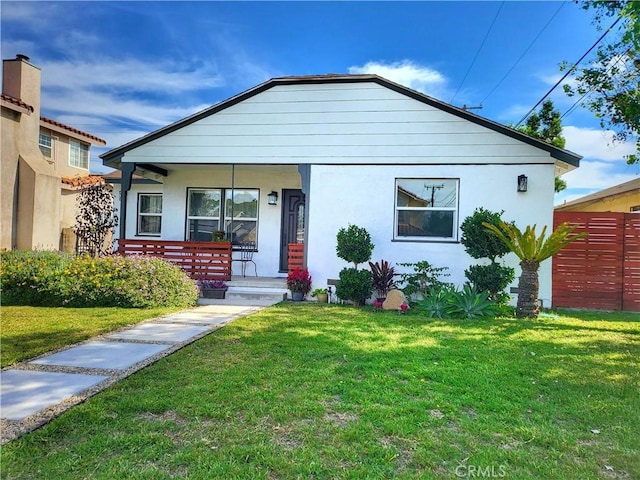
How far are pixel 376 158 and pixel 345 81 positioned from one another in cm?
195

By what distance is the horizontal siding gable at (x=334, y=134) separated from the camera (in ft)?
28.1

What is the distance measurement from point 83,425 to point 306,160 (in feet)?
24.1

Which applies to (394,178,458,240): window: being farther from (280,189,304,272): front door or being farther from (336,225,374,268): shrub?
(280,189,304,272): front door

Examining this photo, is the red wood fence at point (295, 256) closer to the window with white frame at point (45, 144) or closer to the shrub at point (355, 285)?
the shrub at point (355, 285)

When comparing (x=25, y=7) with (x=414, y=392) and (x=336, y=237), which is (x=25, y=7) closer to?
(x=336, y=237)

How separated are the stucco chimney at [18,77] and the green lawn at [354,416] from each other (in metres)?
12.2

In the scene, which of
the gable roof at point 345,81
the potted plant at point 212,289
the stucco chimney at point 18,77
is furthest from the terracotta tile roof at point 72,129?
the potted plant at point 212,289

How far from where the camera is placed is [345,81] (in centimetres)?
897

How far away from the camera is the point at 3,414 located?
2.86m

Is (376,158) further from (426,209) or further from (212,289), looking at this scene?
(212,289)

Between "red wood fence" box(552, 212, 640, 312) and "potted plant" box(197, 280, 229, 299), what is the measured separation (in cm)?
760

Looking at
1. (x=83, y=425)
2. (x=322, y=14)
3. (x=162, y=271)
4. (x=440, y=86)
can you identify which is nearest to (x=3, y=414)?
(x=83, y=425)

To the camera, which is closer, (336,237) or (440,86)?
(336,237)

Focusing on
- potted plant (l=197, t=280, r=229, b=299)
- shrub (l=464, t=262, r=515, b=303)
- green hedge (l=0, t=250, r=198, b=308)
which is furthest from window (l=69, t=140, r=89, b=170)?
shrub (l=464, t=262, r=515, b=303)
